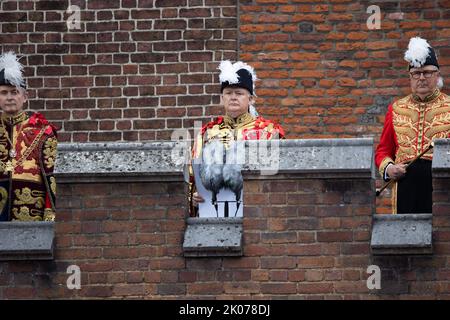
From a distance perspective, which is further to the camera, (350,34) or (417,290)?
(350,34)

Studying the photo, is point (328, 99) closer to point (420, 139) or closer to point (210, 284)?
point (420, 139)

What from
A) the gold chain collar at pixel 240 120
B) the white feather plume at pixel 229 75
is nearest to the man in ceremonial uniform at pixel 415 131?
the gold chain collar at pixel 240 120

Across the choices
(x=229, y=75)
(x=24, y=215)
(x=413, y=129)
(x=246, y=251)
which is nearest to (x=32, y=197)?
(x=24, y=215)

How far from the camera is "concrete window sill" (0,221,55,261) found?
12953mm

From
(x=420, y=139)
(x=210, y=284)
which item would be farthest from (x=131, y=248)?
(x=420, y=139)

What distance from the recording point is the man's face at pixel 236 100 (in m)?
14.0

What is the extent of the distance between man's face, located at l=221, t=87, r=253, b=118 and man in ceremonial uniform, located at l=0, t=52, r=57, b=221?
52.2 inches

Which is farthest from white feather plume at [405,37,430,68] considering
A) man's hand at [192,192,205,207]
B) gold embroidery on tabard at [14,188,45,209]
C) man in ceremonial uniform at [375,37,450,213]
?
gold embroidery on tabard at [14,188,45,209]

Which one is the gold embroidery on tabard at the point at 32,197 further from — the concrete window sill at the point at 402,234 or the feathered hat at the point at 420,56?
the feathered hat at the point at 420,56

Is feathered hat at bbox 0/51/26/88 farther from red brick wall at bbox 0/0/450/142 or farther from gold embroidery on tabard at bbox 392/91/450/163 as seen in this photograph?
gold embroidery on tabard at bbox 392/91/450/163

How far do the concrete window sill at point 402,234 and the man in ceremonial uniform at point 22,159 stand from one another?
253 centimetres

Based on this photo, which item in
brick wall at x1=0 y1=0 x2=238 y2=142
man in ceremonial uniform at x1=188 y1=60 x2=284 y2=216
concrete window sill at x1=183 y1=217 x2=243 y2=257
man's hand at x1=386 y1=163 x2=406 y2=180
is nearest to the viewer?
concrete window sill at x1=183 y1=217 x2=243 y2=257

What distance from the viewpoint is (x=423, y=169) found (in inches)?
539

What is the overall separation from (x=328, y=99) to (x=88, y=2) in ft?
7.73
